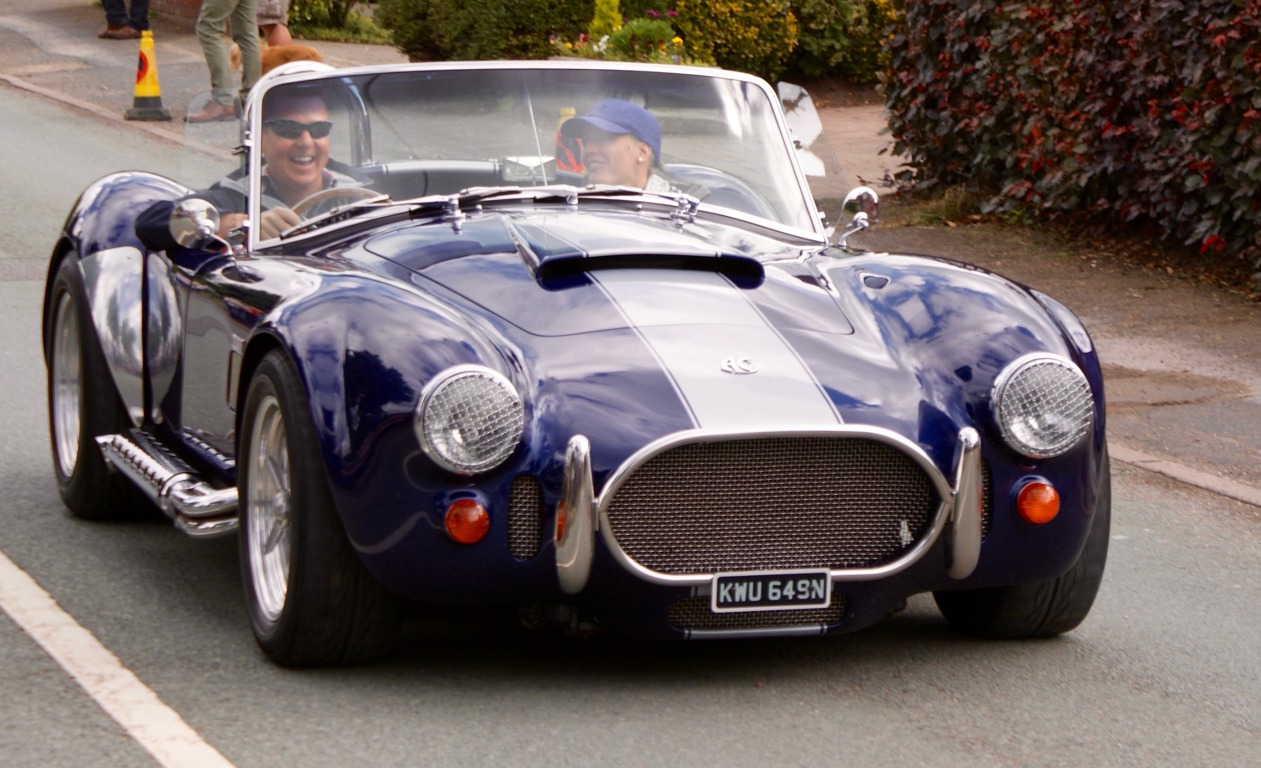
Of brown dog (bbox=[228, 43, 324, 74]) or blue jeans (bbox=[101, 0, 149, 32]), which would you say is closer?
brown dog (bbox=[228, 43, 324, 74])

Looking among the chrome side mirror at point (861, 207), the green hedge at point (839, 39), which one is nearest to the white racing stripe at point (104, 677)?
the chrome side mirror at point (861, 207)

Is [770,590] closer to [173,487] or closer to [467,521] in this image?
[467,521]

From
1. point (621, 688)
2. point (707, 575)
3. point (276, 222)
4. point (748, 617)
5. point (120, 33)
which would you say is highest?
point (276, 222)

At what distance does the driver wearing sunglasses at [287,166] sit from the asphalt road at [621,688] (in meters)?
1.00

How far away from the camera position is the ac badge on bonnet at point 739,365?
447 cm

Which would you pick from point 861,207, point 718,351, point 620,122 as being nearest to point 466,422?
point 718,351

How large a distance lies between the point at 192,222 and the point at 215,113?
1.17 meters

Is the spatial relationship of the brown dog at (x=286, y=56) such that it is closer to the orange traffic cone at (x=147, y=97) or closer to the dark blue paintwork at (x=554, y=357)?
the dark blue paintwork at (x=554, y=357)

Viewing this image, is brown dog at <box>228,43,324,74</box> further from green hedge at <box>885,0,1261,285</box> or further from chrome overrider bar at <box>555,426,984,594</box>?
green hedge at <box>885,0,1261,285</box>

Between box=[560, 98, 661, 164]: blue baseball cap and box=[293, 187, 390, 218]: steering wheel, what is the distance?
2.08ft

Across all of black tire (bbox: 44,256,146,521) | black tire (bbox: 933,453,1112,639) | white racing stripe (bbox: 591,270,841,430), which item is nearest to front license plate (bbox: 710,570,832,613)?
white racing stripe (bbox: 591,270,841,430)

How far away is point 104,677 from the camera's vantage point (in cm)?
459

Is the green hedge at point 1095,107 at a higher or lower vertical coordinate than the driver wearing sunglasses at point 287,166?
lower

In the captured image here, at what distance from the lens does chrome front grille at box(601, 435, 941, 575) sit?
4289mm
